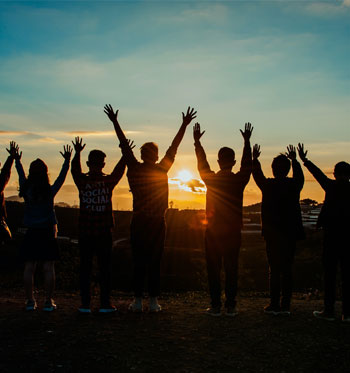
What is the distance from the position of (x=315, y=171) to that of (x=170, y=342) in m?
3.47

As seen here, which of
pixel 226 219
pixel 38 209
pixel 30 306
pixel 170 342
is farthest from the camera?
pixel 30 306

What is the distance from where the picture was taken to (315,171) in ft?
24.2

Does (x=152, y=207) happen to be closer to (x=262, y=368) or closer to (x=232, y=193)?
(x=232, y=193)

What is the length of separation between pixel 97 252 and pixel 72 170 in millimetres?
1338

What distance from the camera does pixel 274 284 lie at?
7.28 meters

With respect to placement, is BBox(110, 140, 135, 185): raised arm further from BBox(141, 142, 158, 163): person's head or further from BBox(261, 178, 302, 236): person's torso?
BBox(261, 178, 302, 236): person's torso

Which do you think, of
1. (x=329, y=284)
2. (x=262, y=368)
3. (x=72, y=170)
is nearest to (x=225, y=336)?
(x=262, y=368)

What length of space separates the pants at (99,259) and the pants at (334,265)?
336 centimetres

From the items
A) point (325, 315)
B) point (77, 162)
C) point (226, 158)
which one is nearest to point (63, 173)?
point (77, 162)

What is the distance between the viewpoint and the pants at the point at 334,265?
7.16m

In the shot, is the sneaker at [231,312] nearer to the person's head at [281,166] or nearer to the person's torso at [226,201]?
the person's torso at [226,201]


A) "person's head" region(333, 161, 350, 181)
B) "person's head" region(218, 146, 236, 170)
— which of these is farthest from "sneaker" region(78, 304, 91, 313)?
"person's head" region(333, 161, 350, 181)

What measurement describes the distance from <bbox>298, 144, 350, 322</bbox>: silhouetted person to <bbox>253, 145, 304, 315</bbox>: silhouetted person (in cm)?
36

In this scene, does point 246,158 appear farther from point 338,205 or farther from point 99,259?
point 99,259
